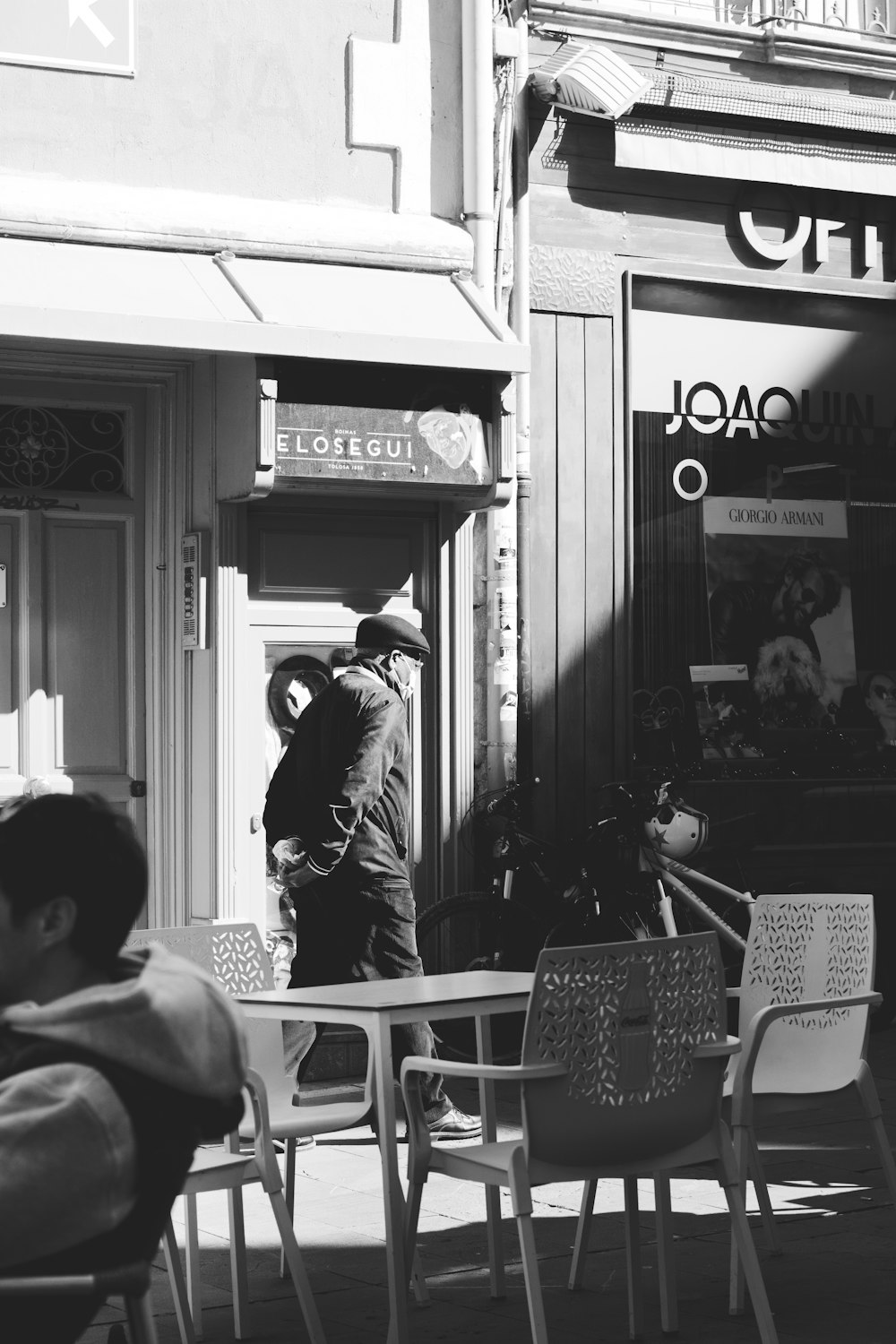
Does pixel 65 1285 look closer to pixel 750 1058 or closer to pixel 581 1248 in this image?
pixel 750 1058

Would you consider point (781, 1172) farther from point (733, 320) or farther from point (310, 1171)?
point (733, 320)

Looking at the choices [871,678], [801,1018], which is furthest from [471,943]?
[801,1018]

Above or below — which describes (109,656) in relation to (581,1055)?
above

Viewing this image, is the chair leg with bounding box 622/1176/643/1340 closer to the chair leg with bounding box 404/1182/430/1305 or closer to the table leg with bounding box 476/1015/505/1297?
the table leg with bounding box 476/1015/505/1297

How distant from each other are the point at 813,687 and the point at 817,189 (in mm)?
2758

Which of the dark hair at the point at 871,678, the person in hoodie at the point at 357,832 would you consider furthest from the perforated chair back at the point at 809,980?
the dark hair at the point at 871,678

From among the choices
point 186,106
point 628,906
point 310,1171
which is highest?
point 186,106

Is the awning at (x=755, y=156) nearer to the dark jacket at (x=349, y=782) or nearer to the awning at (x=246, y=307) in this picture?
the awning at (x=246, y=307)

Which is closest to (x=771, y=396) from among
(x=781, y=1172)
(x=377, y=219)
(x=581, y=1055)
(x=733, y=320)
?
(x=733, y=320)

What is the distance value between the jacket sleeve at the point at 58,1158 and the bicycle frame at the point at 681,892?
6358mm

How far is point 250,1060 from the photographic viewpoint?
17.5 feet

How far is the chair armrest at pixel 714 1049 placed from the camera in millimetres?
4520

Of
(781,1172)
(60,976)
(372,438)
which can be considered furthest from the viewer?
(372,438)

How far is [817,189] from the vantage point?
10.5m
